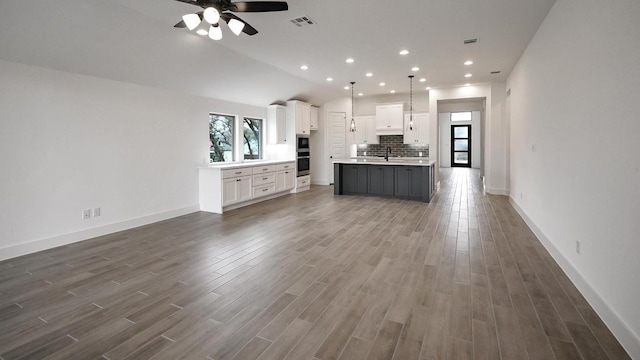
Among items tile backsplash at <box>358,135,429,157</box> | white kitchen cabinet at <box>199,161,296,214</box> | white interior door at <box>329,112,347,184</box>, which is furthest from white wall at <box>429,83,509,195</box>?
white kitchen cabinet at <box>199,161,296,214</box>

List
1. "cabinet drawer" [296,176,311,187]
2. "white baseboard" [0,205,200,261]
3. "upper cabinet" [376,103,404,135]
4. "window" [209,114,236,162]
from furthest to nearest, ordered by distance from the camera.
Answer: "upper cabinet" [376,103,404,135] → "cabinet drawer" [296,176,311,187] → "window" [209,114,236,162] → "white baseboard" [0,205,200,261]

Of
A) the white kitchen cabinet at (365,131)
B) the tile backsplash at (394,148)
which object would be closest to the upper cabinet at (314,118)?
the white kitchen cabinet at (365,131)

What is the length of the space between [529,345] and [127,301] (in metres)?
2.97

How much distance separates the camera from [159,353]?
189cm

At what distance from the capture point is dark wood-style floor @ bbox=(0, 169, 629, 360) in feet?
6.40

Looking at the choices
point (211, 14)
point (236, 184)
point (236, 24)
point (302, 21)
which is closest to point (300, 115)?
point (236, 184)

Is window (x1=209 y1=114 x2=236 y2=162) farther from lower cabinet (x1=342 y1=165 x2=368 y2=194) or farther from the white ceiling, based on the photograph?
lower cabinet (x1=342 y1=165 x2=368 y2=194)

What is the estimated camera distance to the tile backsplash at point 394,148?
993 centimetres

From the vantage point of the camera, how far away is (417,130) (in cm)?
927

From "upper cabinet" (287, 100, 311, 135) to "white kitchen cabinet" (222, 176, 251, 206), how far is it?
8.48 ft

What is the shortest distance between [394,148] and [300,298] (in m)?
8.26

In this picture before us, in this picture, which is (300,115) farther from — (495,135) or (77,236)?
(77,236)

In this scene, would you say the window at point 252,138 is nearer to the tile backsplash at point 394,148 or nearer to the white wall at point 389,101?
the white wall at point 389,101

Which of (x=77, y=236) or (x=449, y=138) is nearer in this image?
(x=77, y=236)
